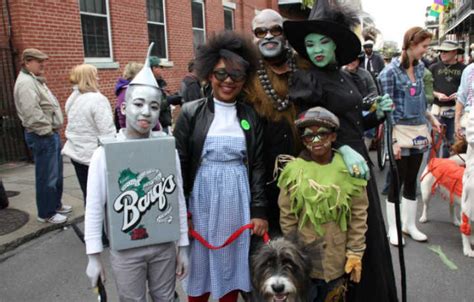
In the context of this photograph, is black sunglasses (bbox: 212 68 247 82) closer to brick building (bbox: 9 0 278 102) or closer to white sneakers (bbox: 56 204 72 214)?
brick building (bbox: 9 0 278 102)

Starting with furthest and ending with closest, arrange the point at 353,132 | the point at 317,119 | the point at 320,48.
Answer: the point at 353,132
the point at 320,48
the point at 317,119

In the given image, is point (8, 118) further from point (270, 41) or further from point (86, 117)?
point (270, 41)

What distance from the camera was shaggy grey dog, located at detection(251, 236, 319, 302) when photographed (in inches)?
88.1

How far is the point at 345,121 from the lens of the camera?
2.71 m

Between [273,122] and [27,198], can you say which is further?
[27,198]

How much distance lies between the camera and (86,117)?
463 centimetres

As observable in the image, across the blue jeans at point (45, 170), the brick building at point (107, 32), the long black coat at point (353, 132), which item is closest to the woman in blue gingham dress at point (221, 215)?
the long black coat at point (353, 132)

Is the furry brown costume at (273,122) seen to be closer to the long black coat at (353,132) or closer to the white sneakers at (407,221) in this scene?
the long black coat at (353,132)

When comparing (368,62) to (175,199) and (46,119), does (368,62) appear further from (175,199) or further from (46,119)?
(175,199)

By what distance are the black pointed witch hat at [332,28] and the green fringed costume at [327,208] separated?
69cm

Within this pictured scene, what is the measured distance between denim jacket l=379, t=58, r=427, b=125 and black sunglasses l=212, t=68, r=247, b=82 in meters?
2.21

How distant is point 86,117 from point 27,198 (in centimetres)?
216

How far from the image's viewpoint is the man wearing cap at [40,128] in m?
4.95

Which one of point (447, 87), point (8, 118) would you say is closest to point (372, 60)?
point (447, 87)
